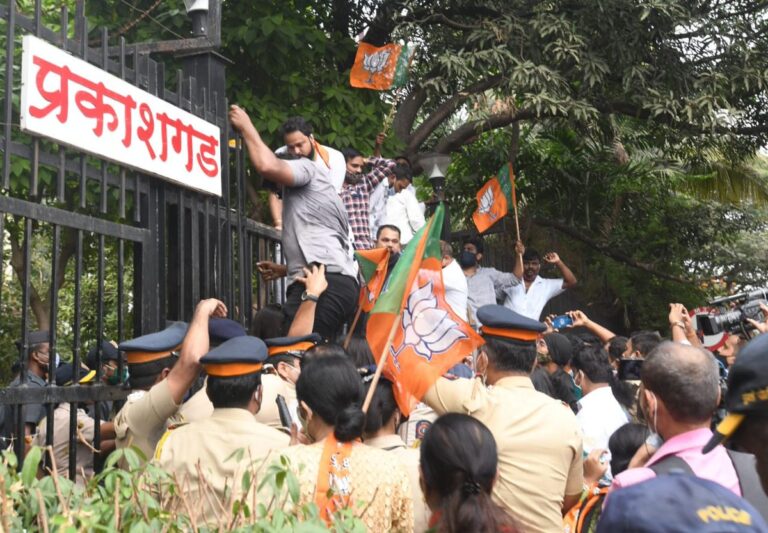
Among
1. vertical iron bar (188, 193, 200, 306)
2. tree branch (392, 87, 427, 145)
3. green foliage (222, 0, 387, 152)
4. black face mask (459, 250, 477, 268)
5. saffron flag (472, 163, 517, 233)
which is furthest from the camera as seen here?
tree branch (392, 87, 427, 145)

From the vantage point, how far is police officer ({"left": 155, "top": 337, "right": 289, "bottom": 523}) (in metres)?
3.48

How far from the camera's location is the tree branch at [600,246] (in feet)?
48.7

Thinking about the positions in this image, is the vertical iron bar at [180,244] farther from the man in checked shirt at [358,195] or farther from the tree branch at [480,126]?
the tree branch at [480,126]

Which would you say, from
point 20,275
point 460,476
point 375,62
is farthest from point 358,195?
point 20,275

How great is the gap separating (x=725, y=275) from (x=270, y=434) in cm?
1541

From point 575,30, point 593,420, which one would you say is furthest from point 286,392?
point 575,30

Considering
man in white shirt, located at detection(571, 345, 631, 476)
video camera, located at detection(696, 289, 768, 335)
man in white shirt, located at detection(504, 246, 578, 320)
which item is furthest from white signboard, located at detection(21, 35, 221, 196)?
man in white shirt, located at detection(504, 246, 578, 320)

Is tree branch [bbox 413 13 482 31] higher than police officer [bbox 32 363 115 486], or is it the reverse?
tree branch [bbox 413 13 482 31]

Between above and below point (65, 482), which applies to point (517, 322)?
above

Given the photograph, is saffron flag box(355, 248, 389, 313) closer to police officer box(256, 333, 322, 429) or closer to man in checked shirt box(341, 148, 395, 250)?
police officer box(256, 333, 322, 429)

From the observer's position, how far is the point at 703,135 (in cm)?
1066

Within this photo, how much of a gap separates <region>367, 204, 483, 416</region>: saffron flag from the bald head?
99 cm

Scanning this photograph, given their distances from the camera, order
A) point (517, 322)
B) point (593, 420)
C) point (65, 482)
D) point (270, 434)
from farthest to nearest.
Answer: point (593, 420)
point (517, 322)
point (270, 434)
point (65, 482)

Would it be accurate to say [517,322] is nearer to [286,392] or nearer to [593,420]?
[286,392]
